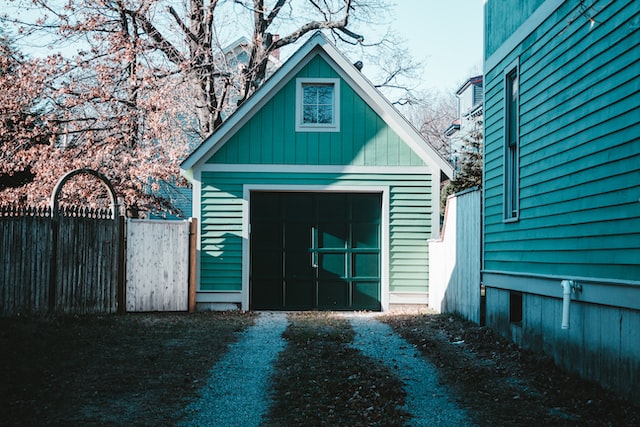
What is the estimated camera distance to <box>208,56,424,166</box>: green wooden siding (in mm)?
15375

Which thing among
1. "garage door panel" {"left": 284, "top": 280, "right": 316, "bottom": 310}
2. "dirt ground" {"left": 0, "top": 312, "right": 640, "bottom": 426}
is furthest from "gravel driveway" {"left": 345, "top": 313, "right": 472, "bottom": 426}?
"garage door panel" {"left": 284, "top": 280, "right": 316, "bottom": 310}

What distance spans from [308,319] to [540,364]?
6.09m

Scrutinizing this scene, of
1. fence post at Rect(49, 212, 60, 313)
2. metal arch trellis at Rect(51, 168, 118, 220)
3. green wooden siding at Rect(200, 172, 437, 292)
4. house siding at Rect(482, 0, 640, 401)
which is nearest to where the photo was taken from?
house siding at Rect(482, 0, 640, 401)

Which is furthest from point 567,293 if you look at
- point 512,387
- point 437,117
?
point 437,117

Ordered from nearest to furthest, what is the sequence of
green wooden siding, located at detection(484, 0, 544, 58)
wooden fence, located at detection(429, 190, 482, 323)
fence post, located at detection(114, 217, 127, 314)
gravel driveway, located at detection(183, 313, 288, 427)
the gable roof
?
1. gravel driveway, located at detection(183, 313, 288, 427)
2. green wooden siding, located at detection(484, 0, 544, 58)
3. wooden fence, located at detection(429, 190, 482, 323)
4. fence post, located at detection(114, 217, 127, 314)
5. the gable roof

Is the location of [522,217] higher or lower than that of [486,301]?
higher

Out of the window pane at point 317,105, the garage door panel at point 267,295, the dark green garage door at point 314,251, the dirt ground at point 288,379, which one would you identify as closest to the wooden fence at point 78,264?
the dirt ground at point 288,379

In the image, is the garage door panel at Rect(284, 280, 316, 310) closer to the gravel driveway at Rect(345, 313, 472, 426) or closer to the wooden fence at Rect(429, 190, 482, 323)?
the wooden fence at Rect(429, 190, 482, 323)

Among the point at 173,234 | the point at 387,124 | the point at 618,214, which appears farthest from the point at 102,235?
the point at 618,214

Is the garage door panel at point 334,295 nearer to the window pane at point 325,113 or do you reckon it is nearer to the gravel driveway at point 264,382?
the window pane at point 325,113

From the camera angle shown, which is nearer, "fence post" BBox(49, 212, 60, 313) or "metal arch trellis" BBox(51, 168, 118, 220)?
"fence post" BBox(49, 212, 60, 313)

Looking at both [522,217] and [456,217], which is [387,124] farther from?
[522,217]

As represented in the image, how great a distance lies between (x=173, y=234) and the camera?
14.8 metres

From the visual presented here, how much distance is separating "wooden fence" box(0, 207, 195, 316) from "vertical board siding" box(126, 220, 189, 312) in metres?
0.02
